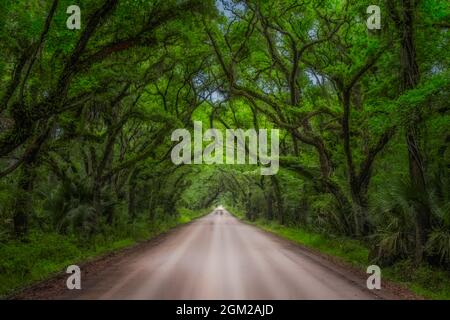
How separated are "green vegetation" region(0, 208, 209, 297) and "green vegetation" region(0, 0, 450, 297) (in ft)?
0.28

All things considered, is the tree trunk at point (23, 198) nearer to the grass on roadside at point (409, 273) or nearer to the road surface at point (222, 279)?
the road surface at point (222, 279)

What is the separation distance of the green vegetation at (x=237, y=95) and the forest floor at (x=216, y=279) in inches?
51.4

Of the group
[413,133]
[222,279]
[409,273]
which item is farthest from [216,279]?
[413,133]

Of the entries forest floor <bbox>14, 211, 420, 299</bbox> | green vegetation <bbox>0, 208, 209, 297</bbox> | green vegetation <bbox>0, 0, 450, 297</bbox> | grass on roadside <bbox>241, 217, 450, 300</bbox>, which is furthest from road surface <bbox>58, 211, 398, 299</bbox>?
green vegetation <bbox>0, 0, 450, 297</bbox>

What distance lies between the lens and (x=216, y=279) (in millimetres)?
10922

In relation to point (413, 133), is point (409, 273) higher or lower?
lower

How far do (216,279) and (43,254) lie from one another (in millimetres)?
6325

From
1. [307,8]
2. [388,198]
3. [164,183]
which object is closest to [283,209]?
[164,183]

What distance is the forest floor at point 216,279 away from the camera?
9.10m

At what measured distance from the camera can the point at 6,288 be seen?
966 centimetres

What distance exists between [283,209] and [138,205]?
1314cm

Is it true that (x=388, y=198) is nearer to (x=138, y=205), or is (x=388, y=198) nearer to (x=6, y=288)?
(x=6, y=288)

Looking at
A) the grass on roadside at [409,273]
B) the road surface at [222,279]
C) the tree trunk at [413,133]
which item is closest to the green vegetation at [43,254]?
the road surface at [222,279]

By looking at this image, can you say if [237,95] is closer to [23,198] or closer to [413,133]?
[413,133]
